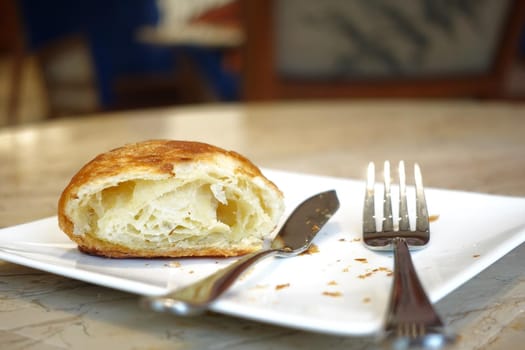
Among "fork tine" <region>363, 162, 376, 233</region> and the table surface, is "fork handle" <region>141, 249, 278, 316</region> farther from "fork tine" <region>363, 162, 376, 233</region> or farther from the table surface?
"fork tine" <region>363, 162, 376, 233</region>

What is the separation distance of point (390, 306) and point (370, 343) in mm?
62

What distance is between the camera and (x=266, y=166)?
4.73 feet

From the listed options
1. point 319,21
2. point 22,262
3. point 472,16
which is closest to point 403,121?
point 319,21

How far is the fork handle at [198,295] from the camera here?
529mm

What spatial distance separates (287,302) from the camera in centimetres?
60

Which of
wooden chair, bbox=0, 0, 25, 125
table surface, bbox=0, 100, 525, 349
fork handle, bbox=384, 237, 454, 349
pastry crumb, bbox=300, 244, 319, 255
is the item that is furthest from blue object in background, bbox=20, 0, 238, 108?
fork handle, bbox=384, 237, 454, 349

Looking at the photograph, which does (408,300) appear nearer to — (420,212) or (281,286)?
(281,286)

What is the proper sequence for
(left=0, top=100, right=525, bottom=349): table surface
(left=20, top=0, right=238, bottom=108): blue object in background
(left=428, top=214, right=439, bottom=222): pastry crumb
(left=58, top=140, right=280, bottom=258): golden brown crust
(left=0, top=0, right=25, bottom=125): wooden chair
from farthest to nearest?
(left=20, top=0, right=238, bottom=108): blue object in background, (left=0, top=0, right=25, bottom=125): wooden chair, (left=428, top=214, right=439, bottom=222): pastry crumb, (left=58, top=140, right=280, bottom=258): golden brown crust, (left=0, top=100, right=525, bottom=349): table surface

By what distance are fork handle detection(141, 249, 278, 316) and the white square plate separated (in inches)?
0.6

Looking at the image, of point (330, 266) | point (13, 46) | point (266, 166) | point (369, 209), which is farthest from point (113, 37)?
point (330, 266)

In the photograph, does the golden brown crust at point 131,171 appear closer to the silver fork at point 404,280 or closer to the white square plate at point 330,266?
the white square plate at point 330,266

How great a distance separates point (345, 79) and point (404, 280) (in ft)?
7.38

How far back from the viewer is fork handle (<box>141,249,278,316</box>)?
1.74ft

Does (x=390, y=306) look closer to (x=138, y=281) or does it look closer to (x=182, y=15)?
(x=138, y=281)
